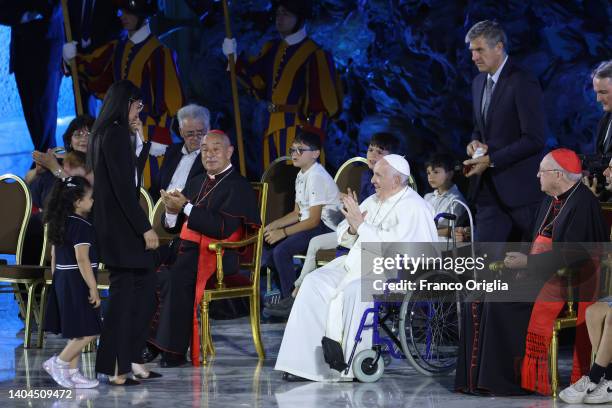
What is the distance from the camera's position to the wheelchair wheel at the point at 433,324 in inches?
225

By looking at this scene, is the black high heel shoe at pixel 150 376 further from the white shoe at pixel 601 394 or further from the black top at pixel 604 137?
the black top at pixel 604 137

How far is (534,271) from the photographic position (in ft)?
17.6

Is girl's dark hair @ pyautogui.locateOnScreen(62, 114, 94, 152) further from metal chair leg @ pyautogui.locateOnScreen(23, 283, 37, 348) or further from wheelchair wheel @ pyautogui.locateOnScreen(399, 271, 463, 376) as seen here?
wheelchair wheel @ pyautogui.locateOnScreen(399, 271, 463, 376)

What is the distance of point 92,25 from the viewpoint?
1059cm

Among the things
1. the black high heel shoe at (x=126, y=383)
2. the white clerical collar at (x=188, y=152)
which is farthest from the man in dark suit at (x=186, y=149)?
the black high heel shoe at (x=126, y=383)

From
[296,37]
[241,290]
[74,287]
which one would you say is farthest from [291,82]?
[74,287]

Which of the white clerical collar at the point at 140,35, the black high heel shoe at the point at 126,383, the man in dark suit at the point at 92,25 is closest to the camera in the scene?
the black high heel shoe at the point at 126,383

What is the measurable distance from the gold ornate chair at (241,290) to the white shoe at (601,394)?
202cm

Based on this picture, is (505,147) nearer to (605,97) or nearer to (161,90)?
(605,97)

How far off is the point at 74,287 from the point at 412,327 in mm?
1688

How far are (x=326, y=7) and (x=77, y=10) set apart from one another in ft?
7.82

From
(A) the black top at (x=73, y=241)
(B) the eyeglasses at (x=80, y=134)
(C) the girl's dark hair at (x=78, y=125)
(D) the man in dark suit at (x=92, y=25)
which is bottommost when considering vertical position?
(A) the black top at (x=73, y=241)

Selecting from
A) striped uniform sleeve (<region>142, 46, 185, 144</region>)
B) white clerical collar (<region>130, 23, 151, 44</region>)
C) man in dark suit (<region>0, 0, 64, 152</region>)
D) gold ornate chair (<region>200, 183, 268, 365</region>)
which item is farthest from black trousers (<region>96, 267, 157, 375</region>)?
man in dark suit (<region>0, 0, 64, 152</region>)

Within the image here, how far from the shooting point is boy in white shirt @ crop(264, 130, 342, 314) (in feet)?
24.9
